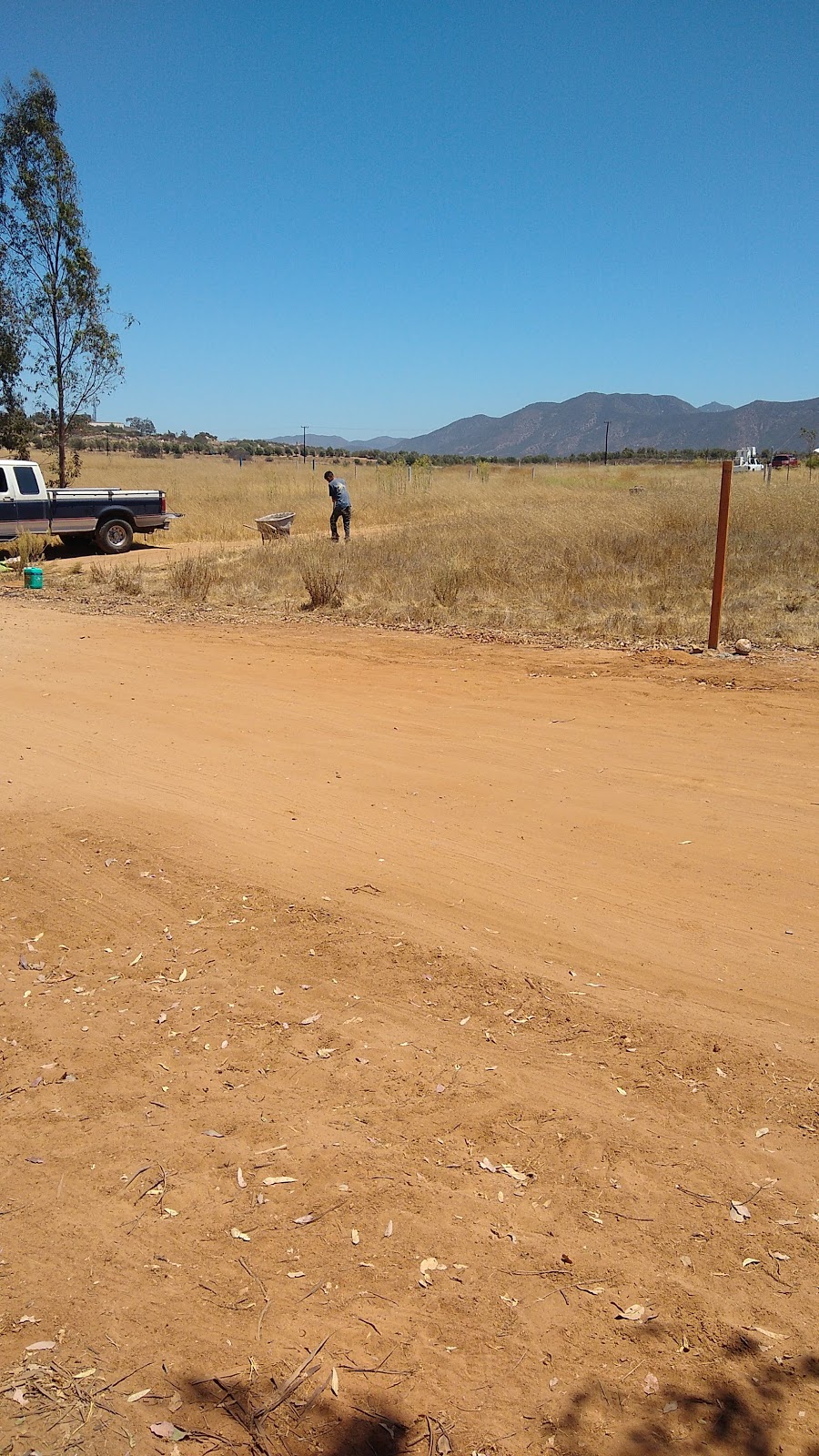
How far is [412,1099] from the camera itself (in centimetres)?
362

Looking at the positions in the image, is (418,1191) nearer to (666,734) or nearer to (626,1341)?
(626,1341)

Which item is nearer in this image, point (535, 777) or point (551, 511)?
point (535, 777)

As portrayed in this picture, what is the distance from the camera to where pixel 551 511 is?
827 inches

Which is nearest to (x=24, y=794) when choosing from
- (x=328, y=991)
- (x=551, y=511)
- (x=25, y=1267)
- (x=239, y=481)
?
(x=328, y=991)

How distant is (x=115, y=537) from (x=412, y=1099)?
60.9ft

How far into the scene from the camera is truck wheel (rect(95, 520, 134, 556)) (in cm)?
2017

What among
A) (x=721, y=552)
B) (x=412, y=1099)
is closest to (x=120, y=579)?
(x=721, y=552)

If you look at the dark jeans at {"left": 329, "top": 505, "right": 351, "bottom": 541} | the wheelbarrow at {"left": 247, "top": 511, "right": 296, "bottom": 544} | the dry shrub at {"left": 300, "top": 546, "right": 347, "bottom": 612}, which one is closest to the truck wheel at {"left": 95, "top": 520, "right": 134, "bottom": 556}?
the wheelbarrow at {"left": 247, "top": 511, "right": 296, "bottom": 544}

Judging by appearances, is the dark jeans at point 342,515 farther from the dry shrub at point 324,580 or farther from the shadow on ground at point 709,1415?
the shadow on ground at point 709,1415

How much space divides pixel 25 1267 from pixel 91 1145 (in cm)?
52

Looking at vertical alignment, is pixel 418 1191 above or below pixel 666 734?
below

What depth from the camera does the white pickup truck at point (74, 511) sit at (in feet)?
60.7

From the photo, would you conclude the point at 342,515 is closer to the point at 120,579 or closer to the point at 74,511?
the point at 74,511

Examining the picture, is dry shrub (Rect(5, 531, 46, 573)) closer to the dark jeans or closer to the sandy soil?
the dark jeans
